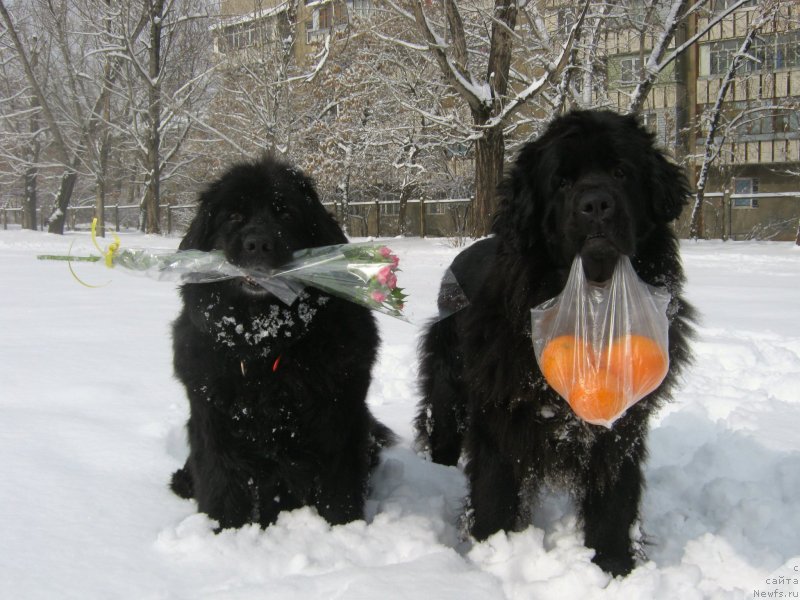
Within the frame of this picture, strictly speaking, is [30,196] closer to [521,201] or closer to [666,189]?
[521,201]

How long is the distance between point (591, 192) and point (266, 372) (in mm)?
1416

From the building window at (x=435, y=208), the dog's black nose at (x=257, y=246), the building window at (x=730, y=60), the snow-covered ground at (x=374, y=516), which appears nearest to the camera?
the snow-covered ground at (x=374, y=516)

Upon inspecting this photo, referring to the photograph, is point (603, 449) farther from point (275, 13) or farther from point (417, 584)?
point (275, 13)

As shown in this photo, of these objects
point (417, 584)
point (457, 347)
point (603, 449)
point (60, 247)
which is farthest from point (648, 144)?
point (60, 247)

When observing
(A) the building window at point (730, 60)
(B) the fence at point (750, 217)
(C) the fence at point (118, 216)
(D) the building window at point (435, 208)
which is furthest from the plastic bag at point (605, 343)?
(C) the fence at point (118, 216)

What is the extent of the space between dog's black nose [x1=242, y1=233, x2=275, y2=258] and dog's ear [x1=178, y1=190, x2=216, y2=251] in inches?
12.9

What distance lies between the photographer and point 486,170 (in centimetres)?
1175

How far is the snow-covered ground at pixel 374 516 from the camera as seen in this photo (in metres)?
2.11

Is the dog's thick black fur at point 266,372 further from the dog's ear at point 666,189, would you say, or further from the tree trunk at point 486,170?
the tree trunk at point 486,170

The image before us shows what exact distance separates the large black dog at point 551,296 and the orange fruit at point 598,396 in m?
0.24

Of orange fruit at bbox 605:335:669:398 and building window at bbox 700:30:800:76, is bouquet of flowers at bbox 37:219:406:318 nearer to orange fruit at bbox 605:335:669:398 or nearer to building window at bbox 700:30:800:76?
orange fruit at bbox 605:335:669:398

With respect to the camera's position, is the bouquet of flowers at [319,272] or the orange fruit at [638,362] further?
the bouquet of flowers at [319,272]

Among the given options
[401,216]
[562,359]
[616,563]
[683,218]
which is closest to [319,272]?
[562,359]

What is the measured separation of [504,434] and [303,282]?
1000 mm
